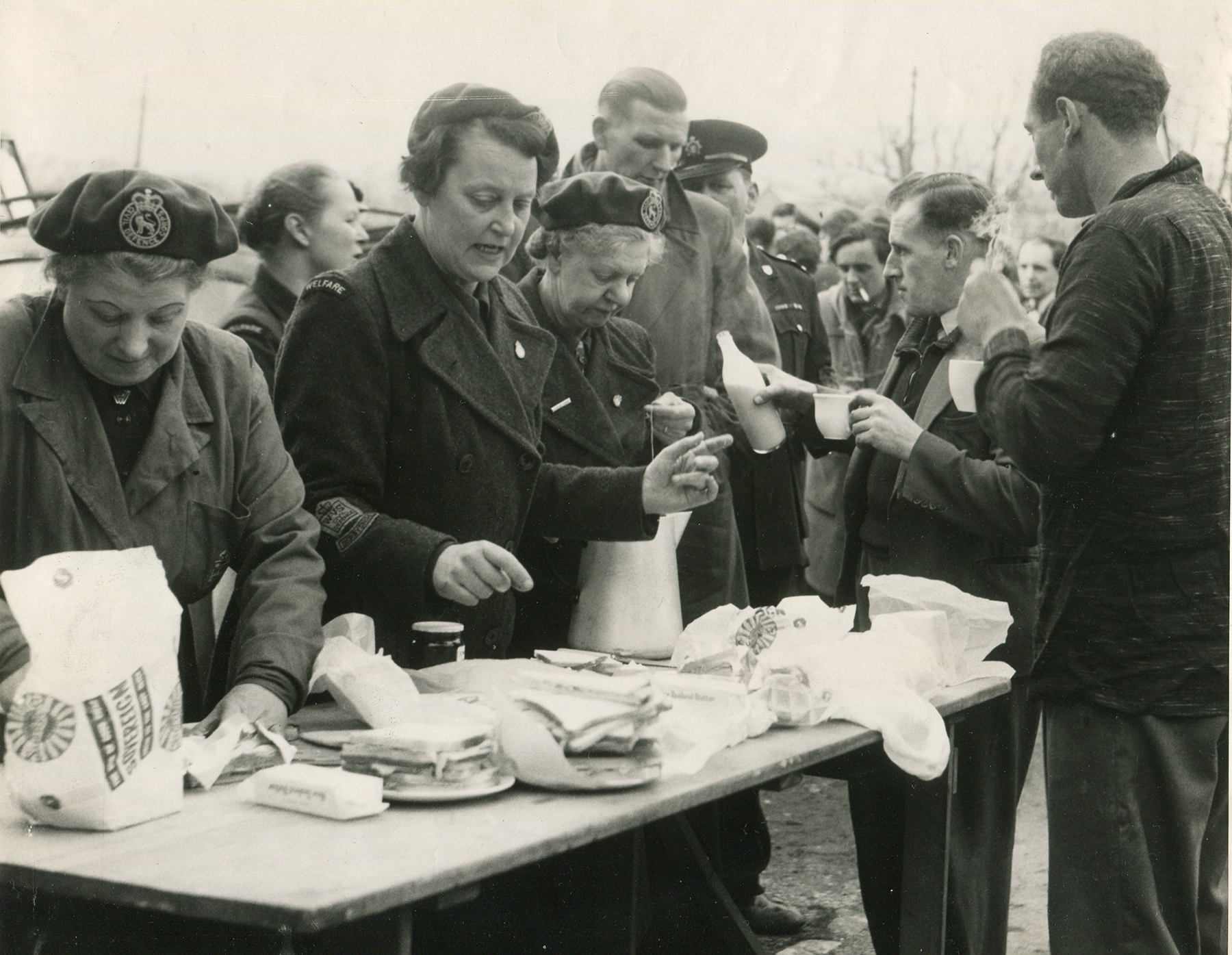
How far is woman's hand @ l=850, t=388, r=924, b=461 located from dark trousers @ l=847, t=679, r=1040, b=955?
0.57m

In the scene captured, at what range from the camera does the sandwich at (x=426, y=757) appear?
4.98 ft

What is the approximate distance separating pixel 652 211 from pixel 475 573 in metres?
1.06

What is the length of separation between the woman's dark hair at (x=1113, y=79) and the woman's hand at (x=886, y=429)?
728 mm

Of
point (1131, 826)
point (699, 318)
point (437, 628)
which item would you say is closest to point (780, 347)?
point (699, 318)

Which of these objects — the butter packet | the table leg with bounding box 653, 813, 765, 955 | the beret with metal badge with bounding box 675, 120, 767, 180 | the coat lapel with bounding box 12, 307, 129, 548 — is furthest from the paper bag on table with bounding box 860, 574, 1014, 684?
the beret with metal badge with bounding box 675, 120, 767, 180

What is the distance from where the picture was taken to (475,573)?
210 centimetres

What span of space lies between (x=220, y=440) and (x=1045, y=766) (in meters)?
1.59

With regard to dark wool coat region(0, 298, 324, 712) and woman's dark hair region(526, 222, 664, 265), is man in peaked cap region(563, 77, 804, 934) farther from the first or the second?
dark wool coat region(0, 298, 324, 712)

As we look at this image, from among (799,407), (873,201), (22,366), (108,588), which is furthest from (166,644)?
(873,201)

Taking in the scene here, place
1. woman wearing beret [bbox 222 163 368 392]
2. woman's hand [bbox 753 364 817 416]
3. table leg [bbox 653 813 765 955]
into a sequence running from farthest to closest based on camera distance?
1. woman wearing beret [bbox 222 163 368 392]
2. woman's hand [bbox 753 364 817 416]
3. table leg [bbox 653 813 765 955]

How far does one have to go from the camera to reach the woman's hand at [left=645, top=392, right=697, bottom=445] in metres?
2.84

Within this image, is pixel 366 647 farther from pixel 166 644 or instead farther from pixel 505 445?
pixel 166 644

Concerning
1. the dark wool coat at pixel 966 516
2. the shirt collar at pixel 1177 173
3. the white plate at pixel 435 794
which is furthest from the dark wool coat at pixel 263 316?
the shirt collar at pixel 1177 173

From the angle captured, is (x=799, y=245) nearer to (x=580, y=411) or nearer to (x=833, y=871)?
(x=833, y=871)
